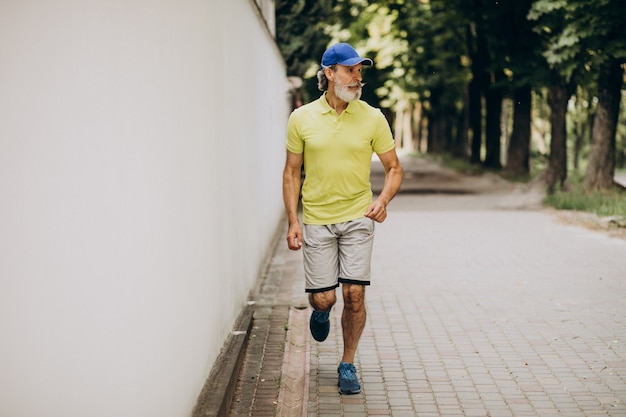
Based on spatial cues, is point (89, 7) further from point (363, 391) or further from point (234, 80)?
point (234, 80)

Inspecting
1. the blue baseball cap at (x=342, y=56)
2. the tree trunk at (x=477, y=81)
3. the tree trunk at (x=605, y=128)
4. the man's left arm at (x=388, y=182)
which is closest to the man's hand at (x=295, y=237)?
the man's left arm at (x=388, y=182)

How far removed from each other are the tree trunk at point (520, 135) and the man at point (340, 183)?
20456 millimetres

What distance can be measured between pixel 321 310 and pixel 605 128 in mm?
14141

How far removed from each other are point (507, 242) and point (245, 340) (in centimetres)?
697

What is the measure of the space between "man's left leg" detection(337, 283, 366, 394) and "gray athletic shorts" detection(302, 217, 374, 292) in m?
0.08

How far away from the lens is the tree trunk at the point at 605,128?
1825 cm

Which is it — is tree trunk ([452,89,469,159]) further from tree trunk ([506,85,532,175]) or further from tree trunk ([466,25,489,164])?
tree trunk ([506,85,532,175])

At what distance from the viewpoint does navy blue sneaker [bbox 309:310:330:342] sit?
19.0ft

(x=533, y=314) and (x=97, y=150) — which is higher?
(x=97, y=150)

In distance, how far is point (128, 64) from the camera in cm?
335

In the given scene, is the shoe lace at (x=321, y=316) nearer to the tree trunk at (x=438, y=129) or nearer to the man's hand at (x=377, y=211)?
the man's hand at (x=377, y=211)

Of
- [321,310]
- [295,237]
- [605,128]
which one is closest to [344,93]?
[295,237]

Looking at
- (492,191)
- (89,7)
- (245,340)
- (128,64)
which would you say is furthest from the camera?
(492,191)

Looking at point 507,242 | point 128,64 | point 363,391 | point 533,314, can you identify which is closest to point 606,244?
point 507,242
